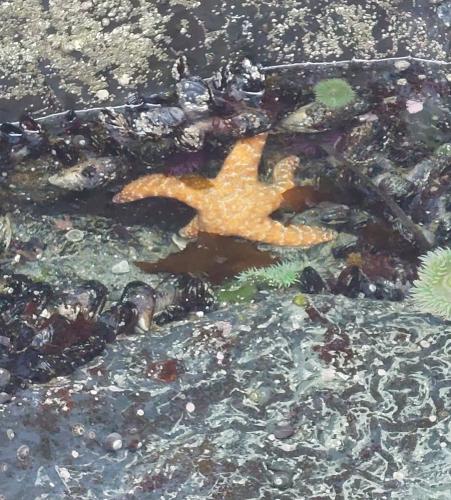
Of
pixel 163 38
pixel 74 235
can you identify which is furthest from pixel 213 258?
pixel 163 38

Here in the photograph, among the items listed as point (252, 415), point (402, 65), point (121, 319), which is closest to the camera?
point (252, 415)

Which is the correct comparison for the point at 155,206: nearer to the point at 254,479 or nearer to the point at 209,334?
the point at 209,334

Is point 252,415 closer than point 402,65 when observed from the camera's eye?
Yes

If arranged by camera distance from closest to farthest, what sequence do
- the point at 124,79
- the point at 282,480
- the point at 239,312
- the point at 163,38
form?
1. the point at 282,480
2. the point at 239,312
3. the point at 163,38
4. the point at 124,79

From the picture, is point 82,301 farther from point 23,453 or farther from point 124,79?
point 124,79

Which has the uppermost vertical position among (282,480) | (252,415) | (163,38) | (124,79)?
(163,38)

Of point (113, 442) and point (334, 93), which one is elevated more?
point (334, 93)

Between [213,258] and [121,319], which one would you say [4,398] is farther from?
[213,258]
